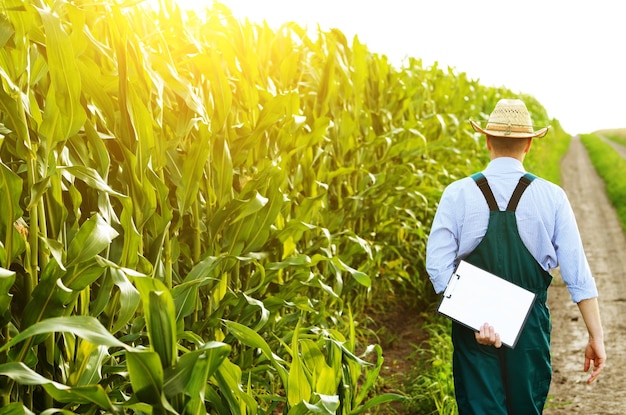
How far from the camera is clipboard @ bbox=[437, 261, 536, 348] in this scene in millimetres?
2490

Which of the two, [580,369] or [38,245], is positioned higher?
[38,245]

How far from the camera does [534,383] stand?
2689 millimetres

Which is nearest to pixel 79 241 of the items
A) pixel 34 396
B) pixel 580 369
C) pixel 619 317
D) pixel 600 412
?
pixel 34 396

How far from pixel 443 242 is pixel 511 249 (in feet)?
0.76

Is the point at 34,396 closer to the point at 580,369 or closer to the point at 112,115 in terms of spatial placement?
the point at 112,115

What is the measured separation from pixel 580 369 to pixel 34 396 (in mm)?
3424

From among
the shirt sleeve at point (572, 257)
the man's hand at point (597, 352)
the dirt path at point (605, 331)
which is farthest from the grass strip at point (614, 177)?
the shirt sleeve at point (572, 257)

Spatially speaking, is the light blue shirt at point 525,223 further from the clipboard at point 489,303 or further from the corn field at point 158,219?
the corn field at point 158,219

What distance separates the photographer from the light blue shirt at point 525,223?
2.60 meters

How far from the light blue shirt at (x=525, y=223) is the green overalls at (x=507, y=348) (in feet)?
0.10

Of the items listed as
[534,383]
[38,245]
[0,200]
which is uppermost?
[0,200]

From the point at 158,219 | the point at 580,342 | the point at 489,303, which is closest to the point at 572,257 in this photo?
the point at 489,303

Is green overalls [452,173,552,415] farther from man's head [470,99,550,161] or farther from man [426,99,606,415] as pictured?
man's head [470,99,550,161]

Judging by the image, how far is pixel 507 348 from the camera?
2629 mm
